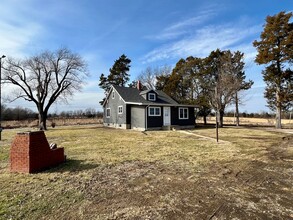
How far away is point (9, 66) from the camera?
22062mm

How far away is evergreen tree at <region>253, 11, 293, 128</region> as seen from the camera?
19656mm

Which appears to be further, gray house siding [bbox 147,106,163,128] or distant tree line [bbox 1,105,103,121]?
distant tree line [bbox 1,105,103,121]

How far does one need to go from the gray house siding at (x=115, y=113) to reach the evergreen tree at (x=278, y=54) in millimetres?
15880

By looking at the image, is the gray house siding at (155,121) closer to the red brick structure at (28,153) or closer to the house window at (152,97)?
the house window at (152,97)

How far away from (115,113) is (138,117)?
4.70 meters

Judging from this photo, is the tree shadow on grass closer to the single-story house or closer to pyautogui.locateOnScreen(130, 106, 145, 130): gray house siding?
the single-story house

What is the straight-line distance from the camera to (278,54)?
20172mm

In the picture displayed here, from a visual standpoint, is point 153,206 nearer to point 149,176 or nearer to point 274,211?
point 149,176

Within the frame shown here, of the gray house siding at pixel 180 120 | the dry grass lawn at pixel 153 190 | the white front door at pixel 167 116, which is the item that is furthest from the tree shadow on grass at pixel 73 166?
the gray house siding at pixel 180 120

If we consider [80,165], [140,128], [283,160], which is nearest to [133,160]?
[80,165]

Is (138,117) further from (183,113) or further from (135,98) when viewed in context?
(183,113)

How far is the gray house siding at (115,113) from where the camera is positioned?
2148 centimetres

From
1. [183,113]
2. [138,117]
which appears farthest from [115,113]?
[183,113]

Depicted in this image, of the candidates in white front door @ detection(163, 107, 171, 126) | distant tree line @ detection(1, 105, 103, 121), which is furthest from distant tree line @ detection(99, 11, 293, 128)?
distant tree line @ detection(1, 105, 103, 121)
